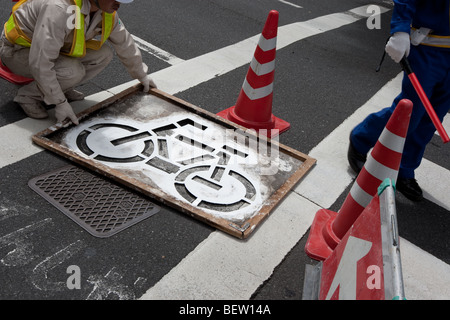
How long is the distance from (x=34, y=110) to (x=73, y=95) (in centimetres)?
46

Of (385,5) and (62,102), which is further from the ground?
(62,102)

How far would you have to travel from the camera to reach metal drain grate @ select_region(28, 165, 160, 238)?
2.91m

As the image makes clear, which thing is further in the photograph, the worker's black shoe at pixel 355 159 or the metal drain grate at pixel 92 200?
the worker's black shoe at pixel 355 159

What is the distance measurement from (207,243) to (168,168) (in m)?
0.78

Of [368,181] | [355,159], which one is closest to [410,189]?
[355,159]

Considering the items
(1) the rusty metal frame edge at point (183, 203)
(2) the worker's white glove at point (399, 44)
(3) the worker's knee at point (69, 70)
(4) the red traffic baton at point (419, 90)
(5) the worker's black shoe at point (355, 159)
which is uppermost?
(2) the worker's white glove at point (399, 44)

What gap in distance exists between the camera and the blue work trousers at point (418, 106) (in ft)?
11.1

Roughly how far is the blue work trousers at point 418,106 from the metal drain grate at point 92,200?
186 centimetres

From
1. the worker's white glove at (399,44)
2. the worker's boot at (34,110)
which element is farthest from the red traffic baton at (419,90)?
the worker's boot at (34,110)

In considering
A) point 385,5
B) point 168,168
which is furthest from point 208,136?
point 385,5

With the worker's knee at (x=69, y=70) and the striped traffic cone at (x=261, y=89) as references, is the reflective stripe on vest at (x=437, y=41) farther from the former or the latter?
the worker's knee at (x=69, y=70)

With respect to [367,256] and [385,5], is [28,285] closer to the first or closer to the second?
[367,256]

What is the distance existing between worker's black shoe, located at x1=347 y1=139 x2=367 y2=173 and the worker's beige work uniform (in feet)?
6.48

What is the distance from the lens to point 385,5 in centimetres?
1009
